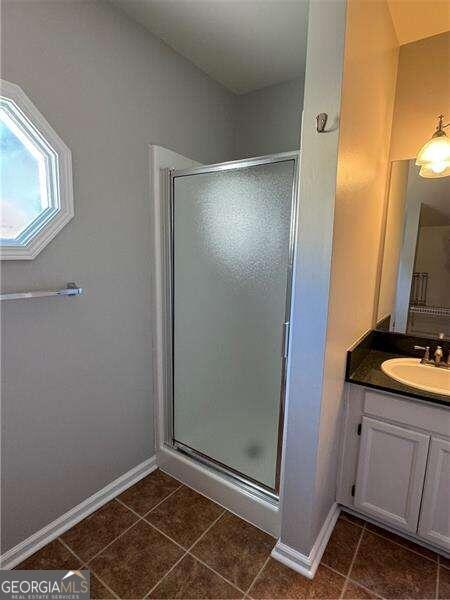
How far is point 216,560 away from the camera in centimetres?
141

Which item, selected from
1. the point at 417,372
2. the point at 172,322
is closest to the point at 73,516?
the point at 172,322

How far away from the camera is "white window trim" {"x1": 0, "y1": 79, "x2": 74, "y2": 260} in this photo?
1168mm

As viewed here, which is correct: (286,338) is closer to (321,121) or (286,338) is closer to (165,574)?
(321,121)

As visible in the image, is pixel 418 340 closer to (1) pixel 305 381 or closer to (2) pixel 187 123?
(1) pixel 305 381

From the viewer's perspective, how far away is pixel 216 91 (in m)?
2.12

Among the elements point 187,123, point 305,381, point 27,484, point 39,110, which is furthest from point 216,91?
point 27,484

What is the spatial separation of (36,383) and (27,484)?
0.46m

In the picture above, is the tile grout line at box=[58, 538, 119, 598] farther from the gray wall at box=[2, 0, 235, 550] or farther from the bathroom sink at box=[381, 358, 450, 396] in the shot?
the bathroom sink at box=[381, 358, 450, 396]

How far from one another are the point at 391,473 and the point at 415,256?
1159mm

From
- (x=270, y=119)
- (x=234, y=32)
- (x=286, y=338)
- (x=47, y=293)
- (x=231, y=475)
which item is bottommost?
(x=231, y=475)

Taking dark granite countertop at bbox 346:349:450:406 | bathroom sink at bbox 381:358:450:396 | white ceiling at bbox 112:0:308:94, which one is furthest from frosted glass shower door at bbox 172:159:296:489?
white ceiling at bbox 112:0:308:94

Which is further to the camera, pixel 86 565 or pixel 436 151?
pixel 436 151

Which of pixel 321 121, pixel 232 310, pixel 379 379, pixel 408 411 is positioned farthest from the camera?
pixel 232 310

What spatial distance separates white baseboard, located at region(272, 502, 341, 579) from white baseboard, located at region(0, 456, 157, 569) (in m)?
0.90
